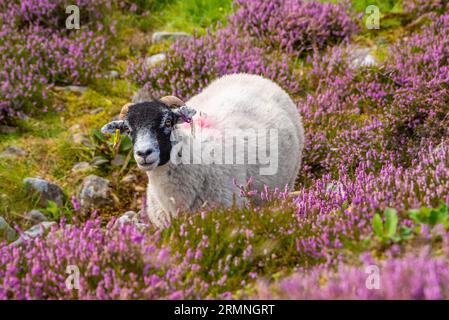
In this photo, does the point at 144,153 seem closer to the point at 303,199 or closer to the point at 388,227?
the point at 303,199

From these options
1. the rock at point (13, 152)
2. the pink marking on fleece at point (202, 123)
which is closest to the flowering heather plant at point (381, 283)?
the pink marking on fleece at point (202, 123)

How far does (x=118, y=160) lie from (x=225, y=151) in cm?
201

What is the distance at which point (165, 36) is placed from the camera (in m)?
9.20

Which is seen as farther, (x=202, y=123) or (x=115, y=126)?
(x=202, y=123)

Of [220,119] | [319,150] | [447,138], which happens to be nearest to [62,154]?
Result: [220,119]

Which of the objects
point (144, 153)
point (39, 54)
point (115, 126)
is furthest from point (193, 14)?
point (144, 153)

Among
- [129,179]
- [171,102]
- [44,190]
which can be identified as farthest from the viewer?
[129,179]

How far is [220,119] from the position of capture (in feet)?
18.5

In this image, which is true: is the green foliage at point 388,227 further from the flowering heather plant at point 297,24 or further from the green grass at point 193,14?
the green grass at point 193,14

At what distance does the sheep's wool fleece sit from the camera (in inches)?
197

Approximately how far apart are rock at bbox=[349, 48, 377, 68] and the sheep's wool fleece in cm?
170

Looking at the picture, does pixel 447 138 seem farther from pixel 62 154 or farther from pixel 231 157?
pixel 62 154

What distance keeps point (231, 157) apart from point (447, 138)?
2144 mm
